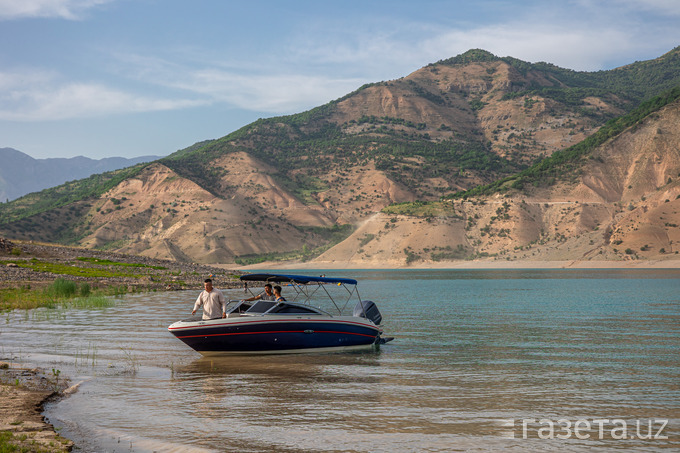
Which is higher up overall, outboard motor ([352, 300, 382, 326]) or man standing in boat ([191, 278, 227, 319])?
man standing in boat ([191, 278, 227, 319])

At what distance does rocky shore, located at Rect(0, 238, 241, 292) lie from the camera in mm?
45188

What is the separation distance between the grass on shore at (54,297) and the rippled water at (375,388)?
6.16m

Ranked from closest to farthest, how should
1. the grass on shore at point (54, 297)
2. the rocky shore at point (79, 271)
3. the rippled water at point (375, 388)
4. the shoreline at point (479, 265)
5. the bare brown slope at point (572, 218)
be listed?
the rippled water at point (375, 388)
the grass on shore at point (54, 297)
the rocky shore at point (79, 271)
the shoreline at point (479, 265)
the bare brown slope at point (572, 218)

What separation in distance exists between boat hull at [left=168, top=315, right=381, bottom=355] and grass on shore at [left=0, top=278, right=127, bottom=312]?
17977 mm

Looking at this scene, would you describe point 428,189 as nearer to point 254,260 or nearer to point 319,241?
point 319,241

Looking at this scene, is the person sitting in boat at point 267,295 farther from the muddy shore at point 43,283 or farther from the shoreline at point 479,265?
the shoreline at point 479,265

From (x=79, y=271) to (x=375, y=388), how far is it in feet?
150

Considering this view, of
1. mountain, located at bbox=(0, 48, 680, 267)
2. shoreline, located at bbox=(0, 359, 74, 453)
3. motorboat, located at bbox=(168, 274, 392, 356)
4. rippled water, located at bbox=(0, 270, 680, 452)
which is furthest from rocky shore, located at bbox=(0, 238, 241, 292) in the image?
mountain, located at bbox=(0, 48, 680, 267)

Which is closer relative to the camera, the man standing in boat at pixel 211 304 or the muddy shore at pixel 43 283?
the muddy shore at pixel 43 283

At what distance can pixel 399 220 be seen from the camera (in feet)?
507

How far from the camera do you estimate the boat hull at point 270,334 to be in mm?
18859

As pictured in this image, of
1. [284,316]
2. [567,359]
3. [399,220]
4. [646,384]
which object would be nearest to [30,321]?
[284,316]

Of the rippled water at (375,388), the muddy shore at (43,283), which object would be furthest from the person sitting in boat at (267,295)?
the muddy shore at (43,283)

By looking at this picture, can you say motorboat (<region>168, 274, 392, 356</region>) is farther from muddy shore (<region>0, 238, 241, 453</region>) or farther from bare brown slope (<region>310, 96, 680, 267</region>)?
bare brown slope (<region>310, 96, 680, 267</region>)
